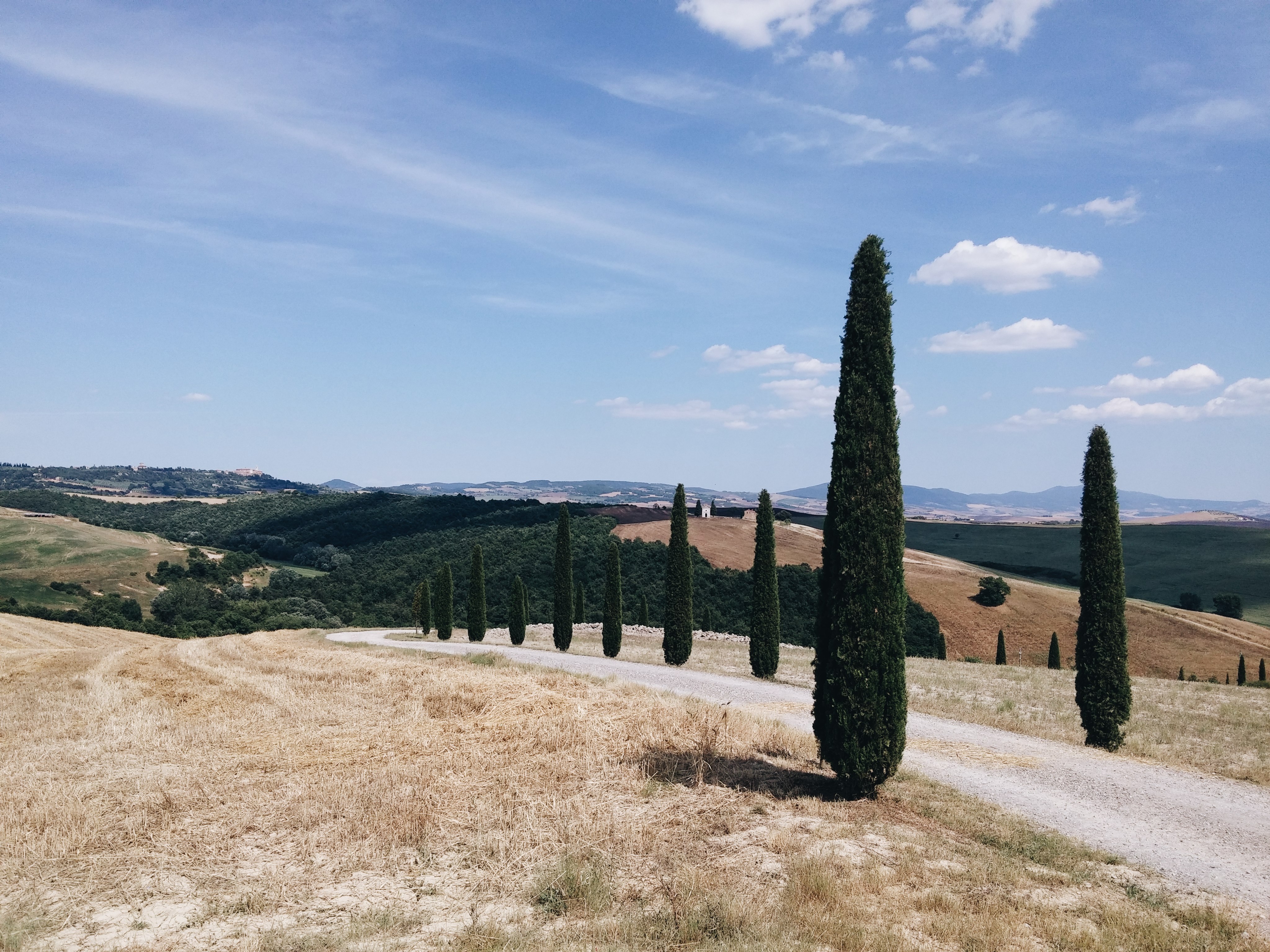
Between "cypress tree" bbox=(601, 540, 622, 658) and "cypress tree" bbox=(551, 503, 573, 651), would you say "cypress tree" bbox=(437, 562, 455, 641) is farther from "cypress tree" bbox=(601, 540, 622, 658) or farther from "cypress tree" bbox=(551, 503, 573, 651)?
"cypress tree" bbox=(601, 540, 622, 658)

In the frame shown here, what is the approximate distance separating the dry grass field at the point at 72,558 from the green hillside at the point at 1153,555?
298ft

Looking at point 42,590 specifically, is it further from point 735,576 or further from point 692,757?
point 692,757

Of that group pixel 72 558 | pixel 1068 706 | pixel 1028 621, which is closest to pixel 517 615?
pixel 1068 706

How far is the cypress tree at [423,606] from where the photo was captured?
168 ft

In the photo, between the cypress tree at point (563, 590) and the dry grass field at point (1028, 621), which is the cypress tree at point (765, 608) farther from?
the dry grass field at point (1028, 621)

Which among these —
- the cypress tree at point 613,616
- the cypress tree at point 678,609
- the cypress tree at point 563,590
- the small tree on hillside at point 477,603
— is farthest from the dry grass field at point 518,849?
the small tree on hillside at point 477,603

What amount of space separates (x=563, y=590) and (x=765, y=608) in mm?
13701

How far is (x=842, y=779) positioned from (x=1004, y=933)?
4.69m

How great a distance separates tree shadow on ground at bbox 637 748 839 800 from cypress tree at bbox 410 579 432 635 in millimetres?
40488

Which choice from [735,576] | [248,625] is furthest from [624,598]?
[248,625]

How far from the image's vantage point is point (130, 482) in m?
169

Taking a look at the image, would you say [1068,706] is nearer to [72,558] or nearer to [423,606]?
[423,606]

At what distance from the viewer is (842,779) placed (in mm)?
11000

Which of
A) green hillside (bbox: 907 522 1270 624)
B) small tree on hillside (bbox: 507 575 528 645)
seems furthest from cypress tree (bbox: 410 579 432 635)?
green hillside (bbox: 907 522 1270 624)
